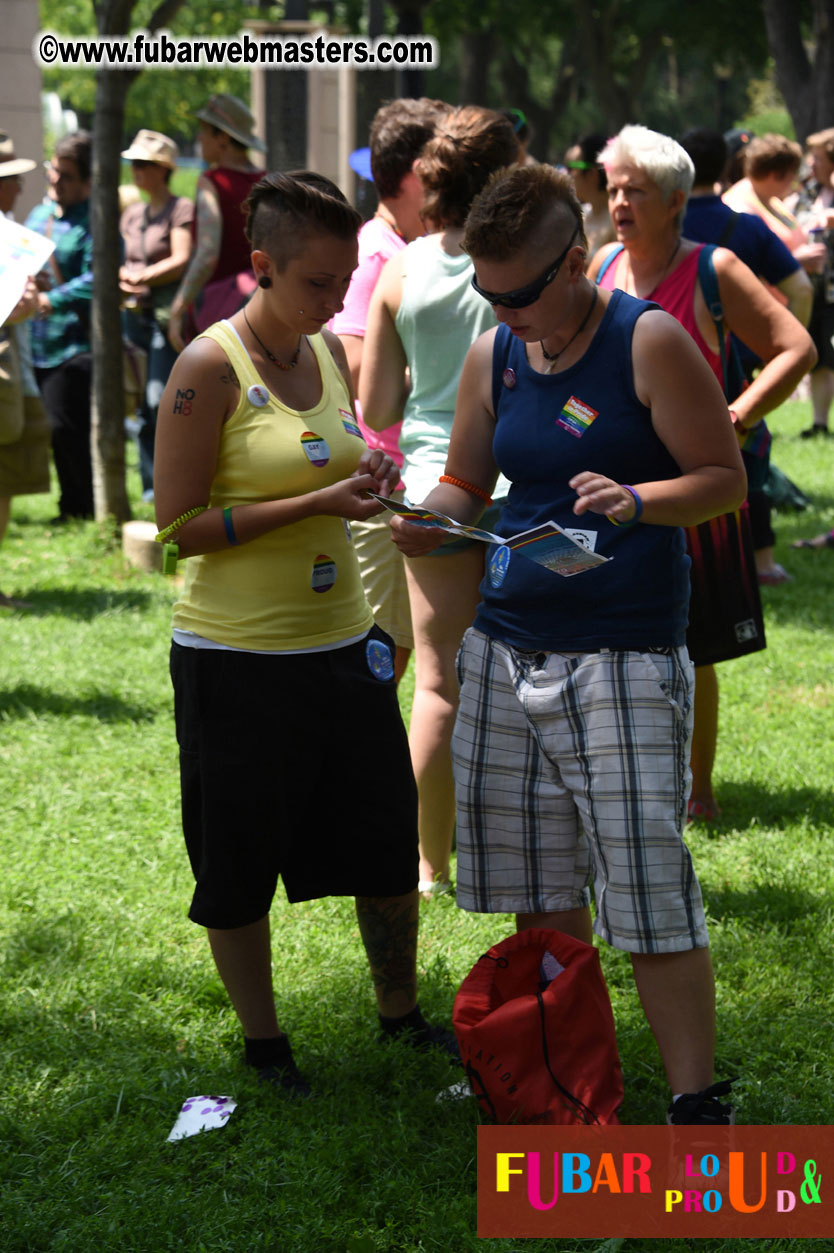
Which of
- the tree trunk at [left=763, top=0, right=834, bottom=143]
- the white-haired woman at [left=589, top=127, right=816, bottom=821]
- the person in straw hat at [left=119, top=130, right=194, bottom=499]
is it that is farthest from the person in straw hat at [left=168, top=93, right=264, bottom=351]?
the tree trunk at [left=763, top=0, right=834, bottom=143]

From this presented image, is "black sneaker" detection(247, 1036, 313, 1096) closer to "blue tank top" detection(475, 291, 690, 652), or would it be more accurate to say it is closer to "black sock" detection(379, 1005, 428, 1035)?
"black sock" detection(379, 1005, 428, 1035)

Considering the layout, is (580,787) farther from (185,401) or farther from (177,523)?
(185,401)

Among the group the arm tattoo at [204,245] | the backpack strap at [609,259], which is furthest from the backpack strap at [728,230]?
the arm tattoo at [204,245]

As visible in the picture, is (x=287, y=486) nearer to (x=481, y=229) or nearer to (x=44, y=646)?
(x=481, y=229)

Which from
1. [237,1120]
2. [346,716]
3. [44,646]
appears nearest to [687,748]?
[346,716]

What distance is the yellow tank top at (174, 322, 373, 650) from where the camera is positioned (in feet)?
9.45

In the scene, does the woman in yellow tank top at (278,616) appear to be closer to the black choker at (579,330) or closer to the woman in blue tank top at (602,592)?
the woman in blue tank top at (602,592)

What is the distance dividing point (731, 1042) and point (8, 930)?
2.09 m

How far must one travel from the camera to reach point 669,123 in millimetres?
57812

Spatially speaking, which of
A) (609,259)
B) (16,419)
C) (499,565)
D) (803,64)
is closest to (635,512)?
(499,565)

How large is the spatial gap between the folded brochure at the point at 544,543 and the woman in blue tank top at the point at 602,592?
7 cm

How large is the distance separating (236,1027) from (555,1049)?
0.99 metres

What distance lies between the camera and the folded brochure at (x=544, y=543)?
2.56m

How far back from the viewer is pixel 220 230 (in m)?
7.88
